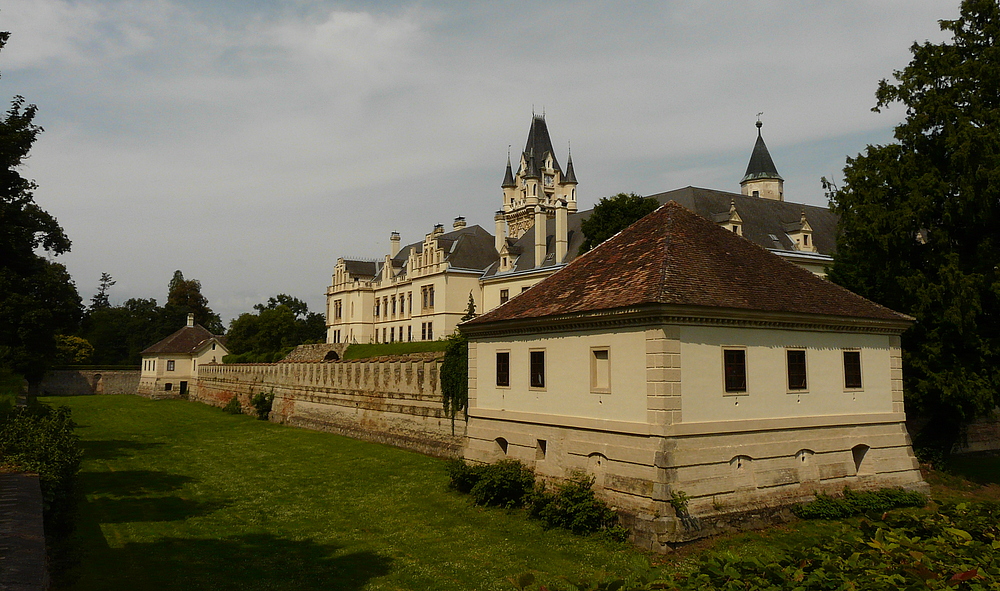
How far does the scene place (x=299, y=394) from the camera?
4397 centimetres

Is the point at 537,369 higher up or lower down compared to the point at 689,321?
lower down

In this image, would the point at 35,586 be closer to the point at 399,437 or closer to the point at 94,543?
the point at 94,543

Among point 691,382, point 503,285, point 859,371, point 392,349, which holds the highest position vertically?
point 503,285

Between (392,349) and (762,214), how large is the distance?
29.0 m

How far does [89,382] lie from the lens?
78.2m

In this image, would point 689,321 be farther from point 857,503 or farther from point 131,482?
point 131,482

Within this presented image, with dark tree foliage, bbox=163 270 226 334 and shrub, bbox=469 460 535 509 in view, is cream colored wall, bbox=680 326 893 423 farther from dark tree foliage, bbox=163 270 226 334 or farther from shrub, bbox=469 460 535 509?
dark tree foliage, bbox=163 270 226 334

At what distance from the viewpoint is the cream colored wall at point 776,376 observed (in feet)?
49.5

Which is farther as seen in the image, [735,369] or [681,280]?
[735,369]

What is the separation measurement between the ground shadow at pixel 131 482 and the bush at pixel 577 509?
12.0 meters

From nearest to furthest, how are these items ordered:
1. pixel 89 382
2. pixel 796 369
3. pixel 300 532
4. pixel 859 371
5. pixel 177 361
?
pixel 300 532
pixel 796 369
pixel 859 371
pixel 177 361
pixel 89 382

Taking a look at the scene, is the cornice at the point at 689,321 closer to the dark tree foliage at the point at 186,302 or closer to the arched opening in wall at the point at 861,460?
the arched opening in wall at the point at 861,460

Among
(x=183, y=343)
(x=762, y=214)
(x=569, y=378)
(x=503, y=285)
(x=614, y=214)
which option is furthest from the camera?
(x=183, y=343)

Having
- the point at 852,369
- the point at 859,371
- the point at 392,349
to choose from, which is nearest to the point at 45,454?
the point at 852,369
